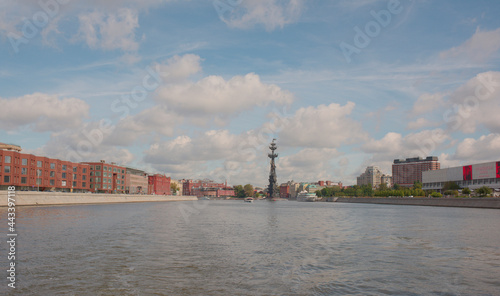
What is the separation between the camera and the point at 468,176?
154 m

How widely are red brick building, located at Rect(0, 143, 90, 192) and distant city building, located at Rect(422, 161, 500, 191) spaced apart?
14865cm

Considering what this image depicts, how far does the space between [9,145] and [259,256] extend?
120 m

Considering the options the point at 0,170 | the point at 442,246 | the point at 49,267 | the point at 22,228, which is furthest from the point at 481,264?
the point at 0,170

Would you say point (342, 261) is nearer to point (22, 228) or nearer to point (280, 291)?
point (280, 291)

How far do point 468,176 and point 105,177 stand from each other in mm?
147523

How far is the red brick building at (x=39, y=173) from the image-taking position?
324 ft

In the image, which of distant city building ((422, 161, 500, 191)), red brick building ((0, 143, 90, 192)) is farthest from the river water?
distant city building ((422, 161, 500, 191))

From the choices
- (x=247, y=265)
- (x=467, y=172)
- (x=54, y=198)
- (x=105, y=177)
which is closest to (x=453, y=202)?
(x=467, y=172)

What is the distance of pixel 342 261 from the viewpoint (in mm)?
22234

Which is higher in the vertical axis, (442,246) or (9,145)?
(9,145)

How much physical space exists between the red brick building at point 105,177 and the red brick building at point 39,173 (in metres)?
7.07

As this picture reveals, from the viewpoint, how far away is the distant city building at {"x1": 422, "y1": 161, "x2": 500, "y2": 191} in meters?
138

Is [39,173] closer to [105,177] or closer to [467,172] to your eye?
[105,177]

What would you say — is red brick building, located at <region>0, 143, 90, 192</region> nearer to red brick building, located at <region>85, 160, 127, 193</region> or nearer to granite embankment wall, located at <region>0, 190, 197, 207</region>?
red brick building, located at <region>85, 160, 127, 193</region>
